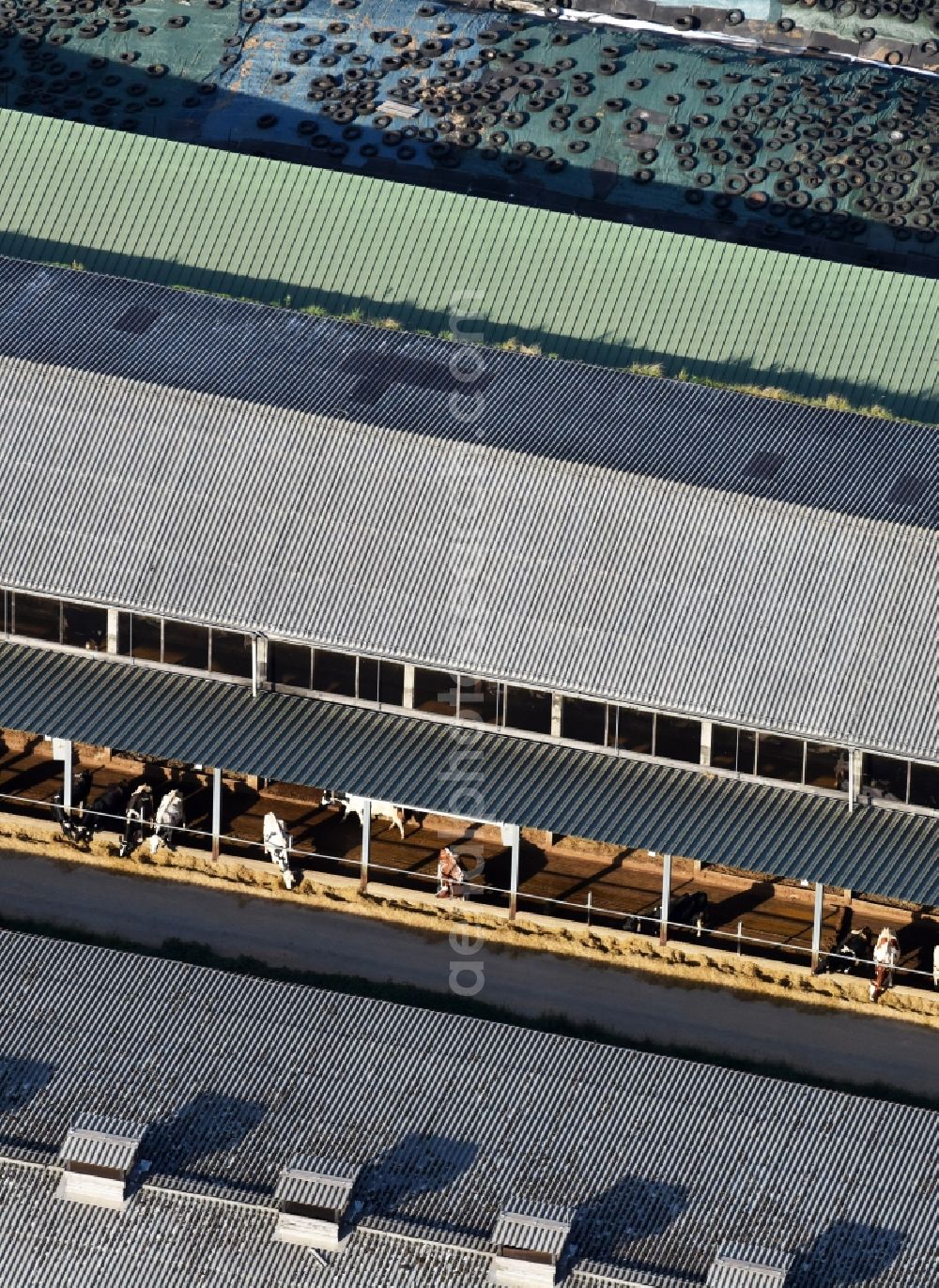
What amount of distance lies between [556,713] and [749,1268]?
25.3 m

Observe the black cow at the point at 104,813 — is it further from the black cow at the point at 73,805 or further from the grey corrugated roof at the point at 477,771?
the grey corrugated roof at the point at 477,771

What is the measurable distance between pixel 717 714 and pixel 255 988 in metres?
19.4

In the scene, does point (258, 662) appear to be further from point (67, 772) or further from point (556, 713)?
point (556, 713)


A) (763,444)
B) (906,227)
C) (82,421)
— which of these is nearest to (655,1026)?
(763,444)

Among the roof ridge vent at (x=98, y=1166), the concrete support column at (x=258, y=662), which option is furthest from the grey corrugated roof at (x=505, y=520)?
the roof ridge vent at (x=98, y=1166)

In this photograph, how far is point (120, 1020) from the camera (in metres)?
109

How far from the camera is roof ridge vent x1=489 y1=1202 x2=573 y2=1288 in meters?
101

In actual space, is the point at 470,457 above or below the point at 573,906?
above

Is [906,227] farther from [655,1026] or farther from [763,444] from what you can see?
[655,1026]

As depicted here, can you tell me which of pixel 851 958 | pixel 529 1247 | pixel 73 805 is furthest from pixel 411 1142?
pixel 73 805

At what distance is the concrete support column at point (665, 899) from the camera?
11800 cm

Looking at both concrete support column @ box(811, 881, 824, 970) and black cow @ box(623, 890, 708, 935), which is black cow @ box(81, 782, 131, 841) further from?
concrete support column @ box(811, 881, 824, 970)

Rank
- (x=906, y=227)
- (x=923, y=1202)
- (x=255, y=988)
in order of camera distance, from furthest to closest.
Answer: (x=906, y=227) < (x=255, y=988) < (x=923, y=1202)

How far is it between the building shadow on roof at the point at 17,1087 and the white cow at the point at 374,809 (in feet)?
61.6
